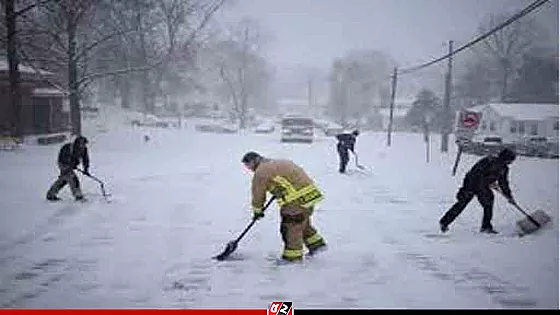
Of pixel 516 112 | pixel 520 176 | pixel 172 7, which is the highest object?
pixel 172 7

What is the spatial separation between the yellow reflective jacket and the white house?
31.8 m

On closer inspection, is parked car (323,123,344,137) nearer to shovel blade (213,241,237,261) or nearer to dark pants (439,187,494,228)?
dark pants (439,187,494,228)

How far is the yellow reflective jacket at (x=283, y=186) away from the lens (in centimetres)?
793

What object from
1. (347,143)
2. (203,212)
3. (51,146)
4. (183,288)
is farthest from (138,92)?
(183,288)

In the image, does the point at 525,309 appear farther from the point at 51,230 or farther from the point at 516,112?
the point at 516,112

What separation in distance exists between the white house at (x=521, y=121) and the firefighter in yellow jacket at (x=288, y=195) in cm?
3182

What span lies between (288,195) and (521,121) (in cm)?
3295

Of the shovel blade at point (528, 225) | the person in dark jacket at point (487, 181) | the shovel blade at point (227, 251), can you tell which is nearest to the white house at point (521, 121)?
the shovel blade at point (528, 225)

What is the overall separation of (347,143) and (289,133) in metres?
19.8

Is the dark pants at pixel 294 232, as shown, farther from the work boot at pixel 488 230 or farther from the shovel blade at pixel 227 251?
the work boot at pixel 488 230

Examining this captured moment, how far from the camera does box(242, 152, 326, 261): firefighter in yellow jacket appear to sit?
7.93 m

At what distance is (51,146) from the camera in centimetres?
2608

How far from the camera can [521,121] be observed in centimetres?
3725

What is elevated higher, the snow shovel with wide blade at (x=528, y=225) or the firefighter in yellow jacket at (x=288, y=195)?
the firefighter in yellow jacket at (x=288, y=195)
